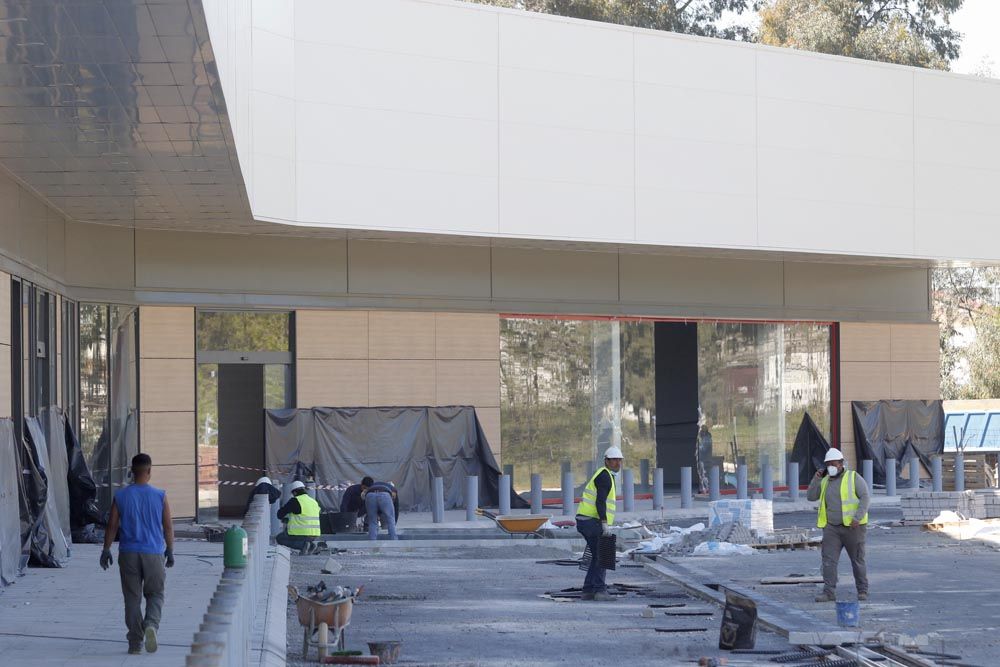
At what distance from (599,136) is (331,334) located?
707 centimetres

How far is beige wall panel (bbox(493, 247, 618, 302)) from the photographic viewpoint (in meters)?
30.4

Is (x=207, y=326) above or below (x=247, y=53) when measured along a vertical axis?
below

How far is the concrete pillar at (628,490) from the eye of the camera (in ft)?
93.1

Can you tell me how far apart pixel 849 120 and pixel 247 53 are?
1532cm

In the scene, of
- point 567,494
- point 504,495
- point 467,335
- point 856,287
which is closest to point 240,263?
point 467,335

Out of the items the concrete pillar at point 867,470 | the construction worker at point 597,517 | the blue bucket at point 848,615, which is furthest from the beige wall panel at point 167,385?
the blue bucket at point 848,615

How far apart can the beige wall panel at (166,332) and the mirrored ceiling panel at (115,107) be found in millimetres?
4198

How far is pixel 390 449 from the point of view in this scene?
94.1ft

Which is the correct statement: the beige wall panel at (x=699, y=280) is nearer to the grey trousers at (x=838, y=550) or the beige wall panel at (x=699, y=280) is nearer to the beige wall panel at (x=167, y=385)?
the beige wall panel at (x=167, y=385)

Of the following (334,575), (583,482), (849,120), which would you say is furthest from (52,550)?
(849,120)

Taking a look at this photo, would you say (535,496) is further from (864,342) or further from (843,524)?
(864,342)

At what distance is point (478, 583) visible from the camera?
1944cm

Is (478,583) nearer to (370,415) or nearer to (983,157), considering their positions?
(370,415)

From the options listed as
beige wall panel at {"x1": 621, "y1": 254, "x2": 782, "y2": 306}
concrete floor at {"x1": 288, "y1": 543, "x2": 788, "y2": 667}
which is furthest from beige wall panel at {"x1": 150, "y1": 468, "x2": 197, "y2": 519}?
beige wall panel at {"x1": 621, "y1": 254, "x2": 782, "y2": 306}
